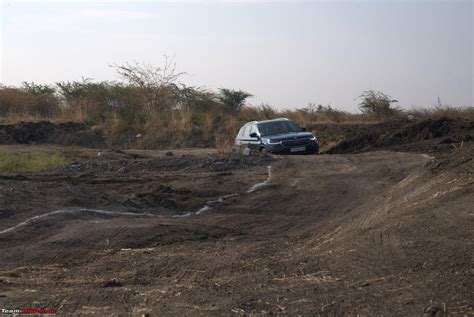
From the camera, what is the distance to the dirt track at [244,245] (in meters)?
6.05

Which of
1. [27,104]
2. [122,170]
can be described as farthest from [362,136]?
[27,104]

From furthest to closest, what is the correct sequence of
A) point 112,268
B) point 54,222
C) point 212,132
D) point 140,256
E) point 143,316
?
1. point 212,132
2. point 54,222
3. point 140,256
4. point 112,268
5. point 143,316

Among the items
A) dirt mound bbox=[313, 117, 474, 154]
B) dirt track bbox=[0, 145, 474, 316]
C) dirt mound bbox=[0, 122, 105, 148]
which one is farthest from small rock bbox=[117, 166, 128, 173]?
dirt mound bbox=[0, 122, 105, 148]

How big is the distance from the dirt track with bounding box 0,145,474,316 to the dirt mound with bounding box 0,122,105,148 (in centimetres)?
2091

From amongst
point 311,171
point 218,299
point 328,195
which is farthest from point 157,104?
point 218,299

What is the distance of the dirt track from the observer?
6.05 meters

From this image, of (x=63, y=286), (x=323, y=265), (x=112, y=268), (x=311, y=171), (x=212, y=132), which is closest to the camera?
(x=323, y=265)

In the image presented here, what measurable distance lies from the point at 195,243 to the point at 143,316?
16.2ft

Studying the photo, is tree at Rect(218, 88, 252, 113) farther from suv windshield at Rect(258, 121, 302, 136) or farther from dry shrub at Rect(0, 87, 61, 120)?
suv windshield at Rect(258, 121, 302, 136)

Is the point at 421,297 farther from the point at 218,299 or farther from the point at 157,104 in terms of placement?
the point at 157,104

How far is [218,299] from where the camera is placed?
6.26 metres

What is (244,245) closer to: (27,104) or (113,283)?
(113,283)

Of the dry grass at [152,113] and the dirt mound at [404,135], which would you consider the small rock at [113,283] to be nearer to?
the dirt mound at [404,135]

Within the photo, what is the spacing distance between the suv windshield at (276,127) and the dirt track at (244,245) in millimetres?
6408
